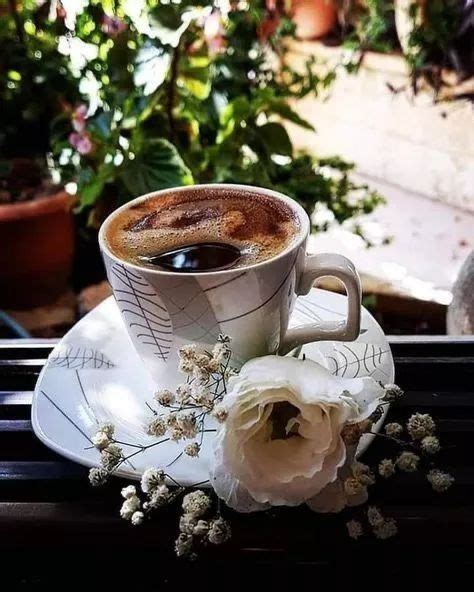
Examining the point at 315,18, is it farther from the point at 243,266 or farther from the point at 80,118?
the point at 243,266

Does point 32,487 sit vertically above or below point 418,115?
above

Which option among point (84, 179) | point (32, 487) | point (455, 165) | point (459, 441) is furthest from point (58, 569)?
point (455, 165)

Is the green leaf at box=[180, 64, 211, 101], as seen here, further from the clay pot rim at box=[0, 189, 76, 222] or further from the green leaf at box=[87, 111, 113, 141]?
the clay pot rim at box=[0, 189, 76, 222]

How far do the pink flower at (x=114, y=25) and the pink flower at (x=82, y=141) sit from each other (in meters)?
0.19

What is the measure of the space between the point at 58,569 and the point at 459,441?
0.32 m

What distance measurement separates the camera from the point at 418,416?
0.51 meters

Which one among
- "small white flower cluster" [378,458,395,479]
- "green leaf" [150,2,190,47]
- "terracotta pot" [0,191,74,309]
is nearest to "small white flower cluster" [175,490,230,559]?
"small white flower cluster" [378,458,395,479]

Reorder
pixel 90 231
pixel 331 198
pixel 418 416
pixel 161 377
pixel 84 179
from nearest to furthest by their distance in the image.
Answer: pixel 418 416 < pixel 161 377 < pixel 84 179 < pixel 331 198 < pixel 90 231

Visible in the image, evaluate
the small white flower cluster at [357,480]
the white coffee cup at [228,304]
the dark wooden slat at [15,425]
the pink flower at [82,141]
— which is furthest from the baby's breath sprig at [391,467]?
the pink flower at [82,141]

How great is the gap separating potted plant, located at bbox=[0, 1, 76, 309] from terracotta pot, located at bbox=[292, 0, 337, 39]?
2.68 feet

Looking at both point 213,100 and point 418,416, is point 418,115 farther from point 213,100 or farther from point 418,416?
point 418,416

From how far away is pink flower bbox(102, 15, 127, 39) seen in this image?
1314 mm

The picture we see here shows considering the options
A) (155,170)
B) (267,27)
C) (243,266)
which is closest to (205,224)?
(243,266)

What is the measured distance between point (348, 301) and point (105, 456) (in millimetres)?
221
